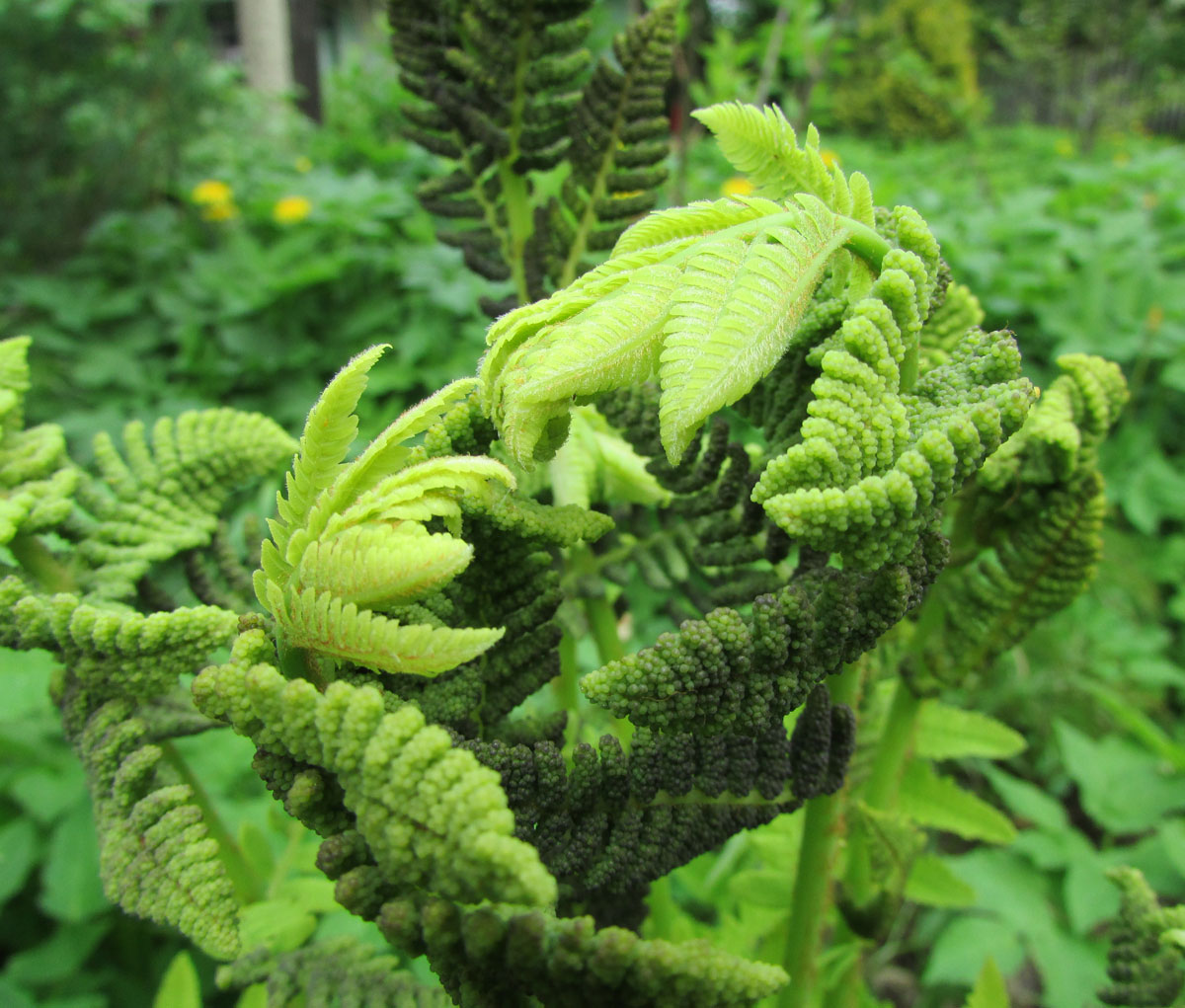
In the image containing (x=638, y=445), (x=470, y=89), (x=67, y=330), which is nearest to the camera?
(x=638, y=445)

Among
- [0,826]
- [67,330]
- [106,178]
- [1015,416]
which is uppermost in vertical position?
[1015,416]

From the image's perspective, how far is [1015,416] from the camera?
530 millimetres

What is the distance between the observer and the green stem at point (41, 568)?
2.51 feet

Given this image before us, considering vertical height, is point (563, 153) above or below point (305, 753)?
above

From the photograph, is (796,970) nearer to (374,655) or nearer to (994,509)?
(994,509)

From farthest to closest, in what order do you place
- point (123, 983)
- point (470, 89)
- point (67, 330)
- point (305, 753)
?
point (67, 330) → point (123, 983) → point (470, 89) → point (305, 753)

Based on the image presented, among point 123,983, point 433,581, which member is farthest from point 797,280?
point 123,983

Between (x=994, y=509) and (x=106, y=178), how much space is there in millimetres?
3621

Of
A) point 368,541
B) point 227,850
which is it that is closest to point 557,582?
point 368,541

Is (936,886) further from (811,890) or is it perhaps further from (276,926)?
(276,926)

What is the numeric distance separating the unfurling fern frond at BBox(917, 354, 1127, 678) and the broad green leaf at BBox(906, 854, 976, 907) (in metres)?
0.38

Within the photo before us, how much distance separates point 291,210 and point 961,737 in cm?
292

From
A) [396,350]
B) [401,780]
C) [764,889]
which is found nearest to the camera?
[401,780]

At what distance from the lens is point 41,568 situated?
30.4 inches
